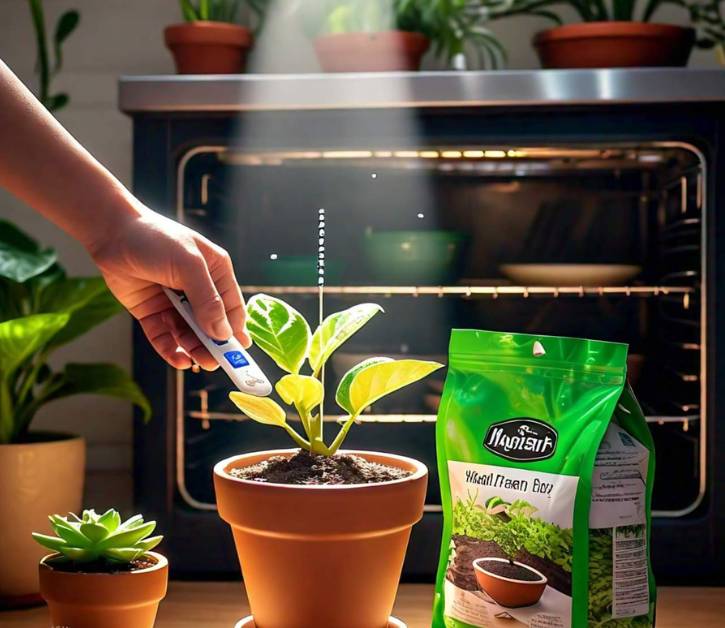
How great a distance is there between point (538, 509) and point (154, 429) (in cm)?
63

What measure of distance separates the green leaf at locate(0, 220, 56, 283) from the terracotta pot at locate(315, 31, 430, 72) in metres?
0.54

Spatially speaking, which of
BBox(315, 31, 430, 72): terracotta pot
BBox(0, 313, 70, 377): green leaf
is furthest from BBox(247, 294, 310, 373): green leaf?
BBox(315, 31, 430, 72): terracotta pot

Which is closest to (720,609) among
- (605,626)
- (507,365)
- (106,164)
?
(605,626)

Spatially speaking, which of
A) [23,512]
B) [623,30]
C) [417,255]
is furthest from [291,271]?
[623,30]

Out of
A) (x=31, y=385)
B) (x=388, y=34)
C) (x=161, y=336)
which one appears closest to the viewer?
(x=161, y=336)

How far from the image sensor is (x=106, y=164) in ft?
5.99

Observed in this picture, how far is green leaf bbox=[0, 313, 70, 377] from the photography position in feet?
4.00

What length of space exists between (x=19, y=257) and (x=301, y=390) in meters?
0.64

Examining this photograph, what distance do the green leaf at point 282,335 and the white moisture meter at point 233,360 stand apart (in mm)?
21

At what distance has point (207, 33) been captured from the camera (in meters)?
1.52

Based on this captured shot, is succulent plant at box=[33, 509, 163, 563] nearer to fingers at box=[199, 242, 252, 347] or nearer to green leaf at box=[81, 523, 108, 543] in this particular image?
green leaf at box=[81, 523, 108, 543]

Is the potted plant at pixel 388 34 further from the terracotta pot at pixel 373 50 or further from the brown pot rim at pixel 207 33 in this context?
the brown pot rim at pixel 207 33

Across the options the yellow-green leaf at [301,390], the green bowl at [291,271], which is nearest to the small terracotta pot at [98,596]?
the yellow-green leaf at [301,390]

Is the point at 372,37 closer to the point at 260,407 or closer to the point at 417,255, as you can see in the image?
the point at 417,255
